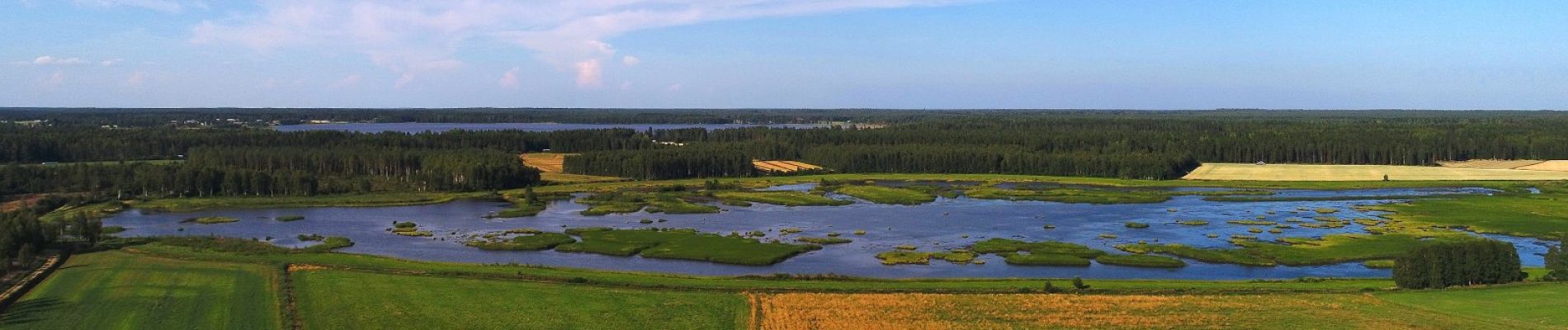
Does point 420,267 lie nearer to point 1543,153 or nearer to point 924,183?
point 924,183

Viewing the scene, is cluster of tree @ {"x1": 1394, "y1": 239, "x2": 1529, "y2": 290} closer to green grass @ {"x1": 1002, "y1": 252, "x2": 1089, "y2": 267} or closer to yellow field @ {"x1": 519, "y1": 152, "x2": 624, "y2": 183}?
green grass @ {"x1": 1002, "y1": 252, "x2": 1089, "y2": 267}

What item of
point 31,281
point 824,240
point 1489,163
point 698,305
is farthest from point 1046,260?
point 1489,163

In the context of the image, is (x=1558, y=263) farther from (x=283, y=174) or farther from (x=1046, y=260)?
(x=283, y=174)

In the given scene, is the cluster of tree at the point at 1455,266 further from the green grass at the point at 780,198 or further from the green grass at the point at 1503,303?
the green grass at the point at 780,198

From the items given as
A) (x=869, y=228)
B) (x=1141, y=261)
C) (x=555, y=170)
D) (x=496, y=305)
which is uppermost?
(x=555, y=170)

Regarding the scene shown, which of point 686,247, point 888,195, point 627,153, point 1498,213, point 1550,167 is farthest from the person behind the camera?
point 627,153

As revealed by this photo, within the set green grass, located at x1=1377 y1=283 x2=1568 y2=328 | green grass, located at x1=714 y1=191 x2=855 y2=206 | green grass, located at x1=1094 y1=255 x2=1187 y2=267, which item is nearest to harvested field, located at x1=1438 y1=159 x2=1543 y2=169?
green grass, located at x1=714 y1=191 x2=855 y2=206

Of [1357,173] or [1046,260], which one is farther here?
[1357,173]
